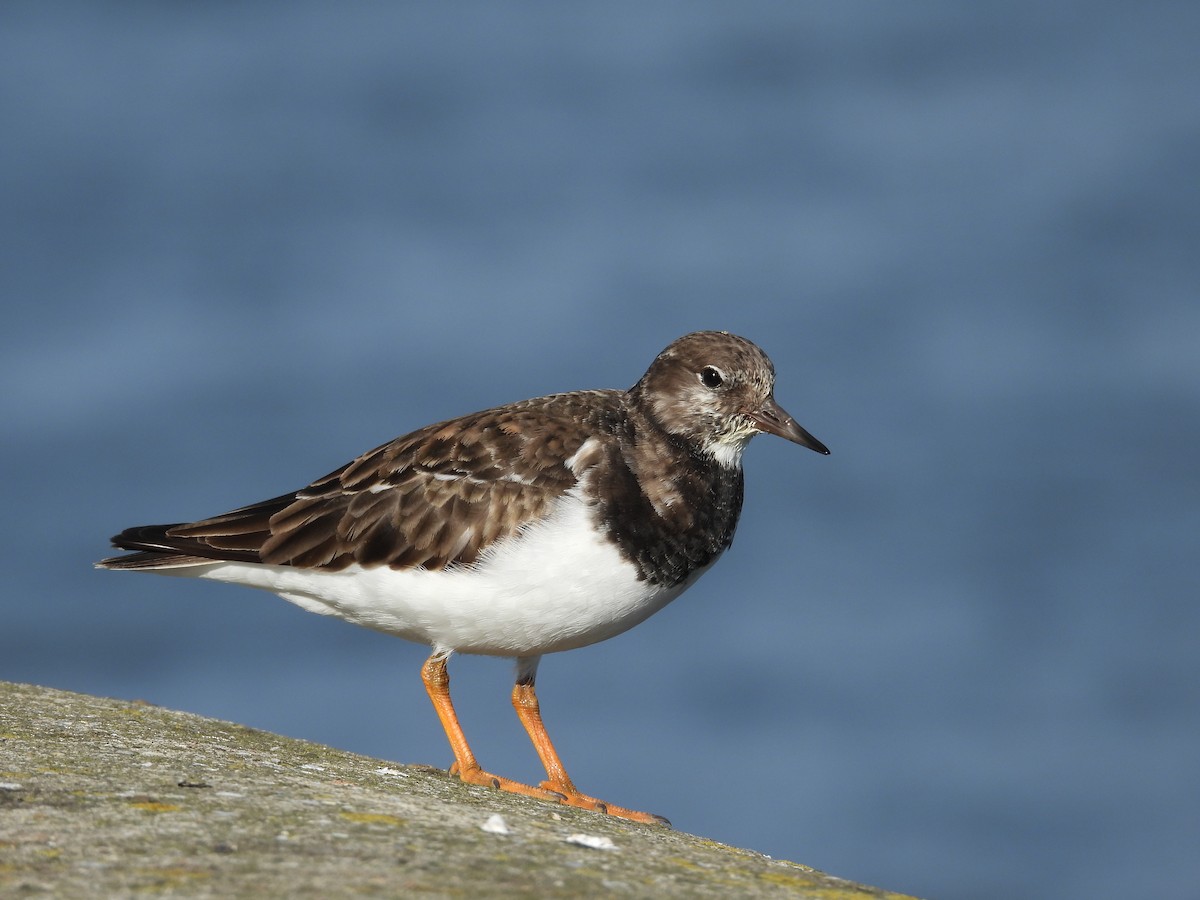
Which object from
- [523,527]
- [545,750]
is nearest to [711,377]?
[523,527]

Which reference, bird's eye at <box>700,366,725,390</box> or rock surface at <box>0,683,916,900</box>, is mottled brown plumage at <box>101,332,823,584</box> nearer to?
bird's eye at <box>700,366,725,390</box>

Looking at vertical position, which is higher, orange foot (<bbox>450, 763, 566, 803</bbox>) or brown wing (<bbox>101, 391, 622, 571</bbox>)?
brown wing (<bbox>101, 391, 622, 571</bbox>)

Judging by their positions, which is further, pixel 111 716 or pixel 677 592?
pixel 677 592

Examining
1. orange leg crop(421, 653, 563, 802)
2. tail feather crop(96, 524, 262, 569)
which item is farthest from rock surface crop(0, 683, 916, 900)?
tail feather crop(96, 524, 262, 569)

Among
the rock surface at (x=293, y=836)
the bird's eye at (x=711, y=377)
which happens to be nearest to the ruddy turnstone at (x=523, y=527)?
the bird's eye at (x=711, y=377)

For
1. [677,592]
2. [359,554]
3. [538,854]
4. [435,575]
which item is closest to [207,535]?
[359,554]

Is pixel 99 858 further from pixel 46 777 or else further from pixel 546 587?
pixel 546 587
